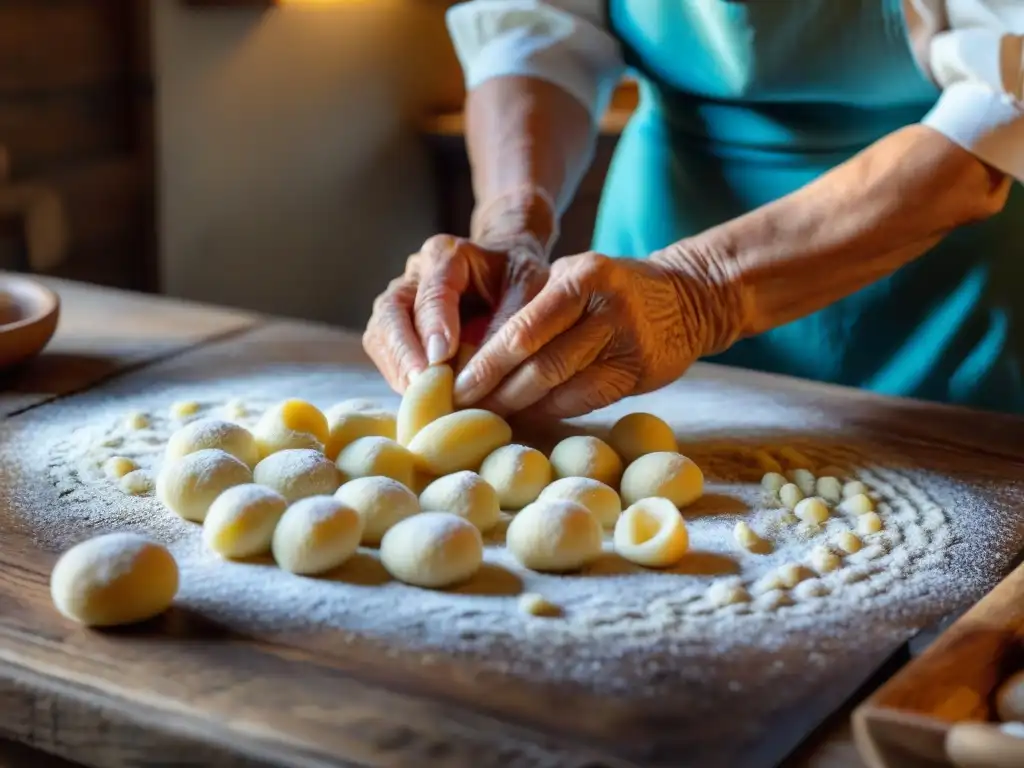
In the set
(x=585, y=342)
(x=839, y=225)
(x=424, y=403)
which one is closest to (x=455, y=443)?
(x=424, y=403)

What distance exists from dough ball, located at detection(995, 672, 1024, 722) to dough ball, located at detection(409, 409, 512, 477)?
0.53m

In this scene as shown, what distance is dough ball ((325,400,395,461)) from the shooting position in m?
1.21

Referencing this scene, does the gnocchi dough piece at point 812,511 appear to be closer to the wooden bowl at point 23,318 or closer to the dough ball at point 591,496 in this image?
the dough ball at point 591,496

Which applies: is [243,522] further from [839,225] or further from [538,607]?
[839,225]

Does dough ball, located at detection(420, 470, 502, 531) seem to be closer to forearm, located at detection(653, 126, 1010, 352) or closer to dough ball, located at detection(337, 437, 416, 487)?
dough ball, located at detection(337, 437, 416, 487)

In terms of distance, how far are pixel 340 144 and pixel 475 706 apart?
9.17ft

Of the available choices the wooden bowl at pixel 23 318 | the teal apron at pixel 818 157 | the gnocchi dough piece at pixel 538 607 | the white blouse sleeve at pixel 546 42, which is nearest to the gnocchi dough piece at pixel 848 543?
the gnocchi dough piece at pixel 538 607

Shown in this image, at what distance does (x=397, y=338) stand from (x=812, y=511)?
1.50 feet

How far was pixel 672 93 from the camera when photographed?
1.66m

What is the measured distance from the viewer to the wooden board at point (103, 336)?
56.2 inches

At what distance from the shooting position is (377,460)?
1.11m

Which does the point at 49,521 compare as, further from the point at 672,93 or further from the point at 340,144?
the point at 340,144

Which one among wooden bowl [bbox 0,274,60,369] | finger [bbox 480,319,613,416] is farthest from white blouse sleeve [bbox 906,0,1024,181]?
wooden bowl [bbox 0,274,60,369]

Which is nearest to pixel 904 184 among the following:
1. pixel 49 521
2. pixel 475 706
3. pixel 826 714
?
pixel 826 714
